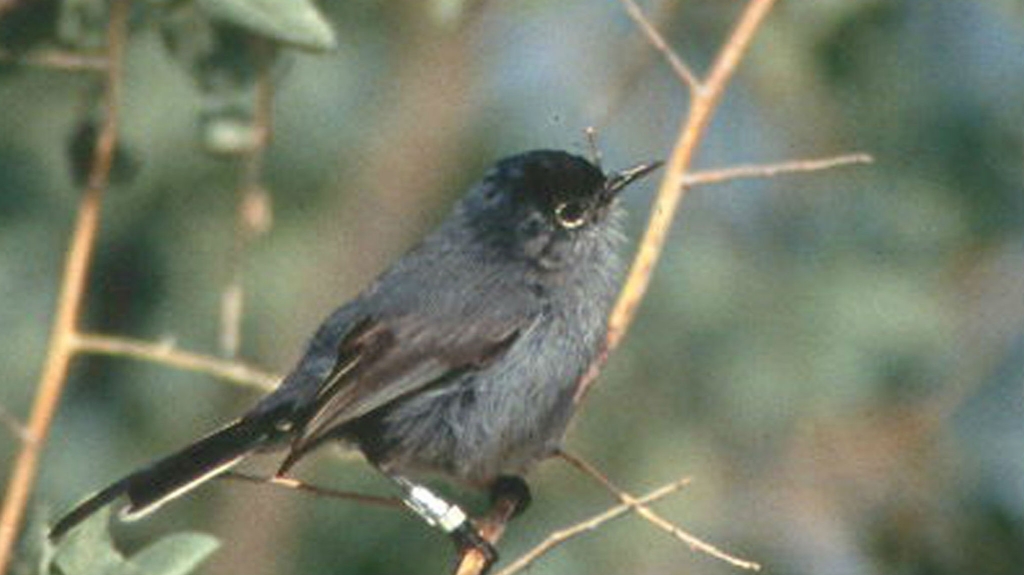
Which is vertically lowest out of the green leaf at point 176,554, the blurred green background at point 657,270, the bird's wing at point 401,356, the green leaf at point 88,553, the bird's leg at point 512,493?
the blurred green background at point 657,270

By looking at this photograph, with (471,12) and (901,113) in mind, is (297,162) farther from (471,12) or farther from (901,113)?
(901,113)

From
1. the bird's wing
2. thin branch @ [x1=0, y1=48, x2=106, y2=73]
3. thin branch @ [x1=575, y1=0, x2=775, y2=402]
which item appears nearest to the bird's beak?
the bird's wing

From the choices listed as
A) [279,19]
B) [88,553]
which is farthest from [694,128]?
[88,553]

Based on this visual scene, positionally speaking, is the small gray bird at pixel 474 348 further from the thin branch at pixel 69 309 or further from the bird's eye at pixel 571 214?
the thin branch at pixel 69 309

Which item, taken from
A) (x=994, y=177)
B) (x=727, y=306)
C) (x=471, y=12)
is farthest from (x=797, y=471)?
(x=471, y=12)

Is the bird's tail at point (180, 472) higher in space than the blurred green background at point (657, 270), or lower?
higher

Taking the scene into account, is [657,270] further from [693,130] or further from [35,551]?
[35,551]

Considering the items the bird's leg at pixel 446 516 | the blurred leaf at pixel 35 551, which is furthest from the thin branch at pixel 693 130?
the blurred leaf at pixel 35 551
